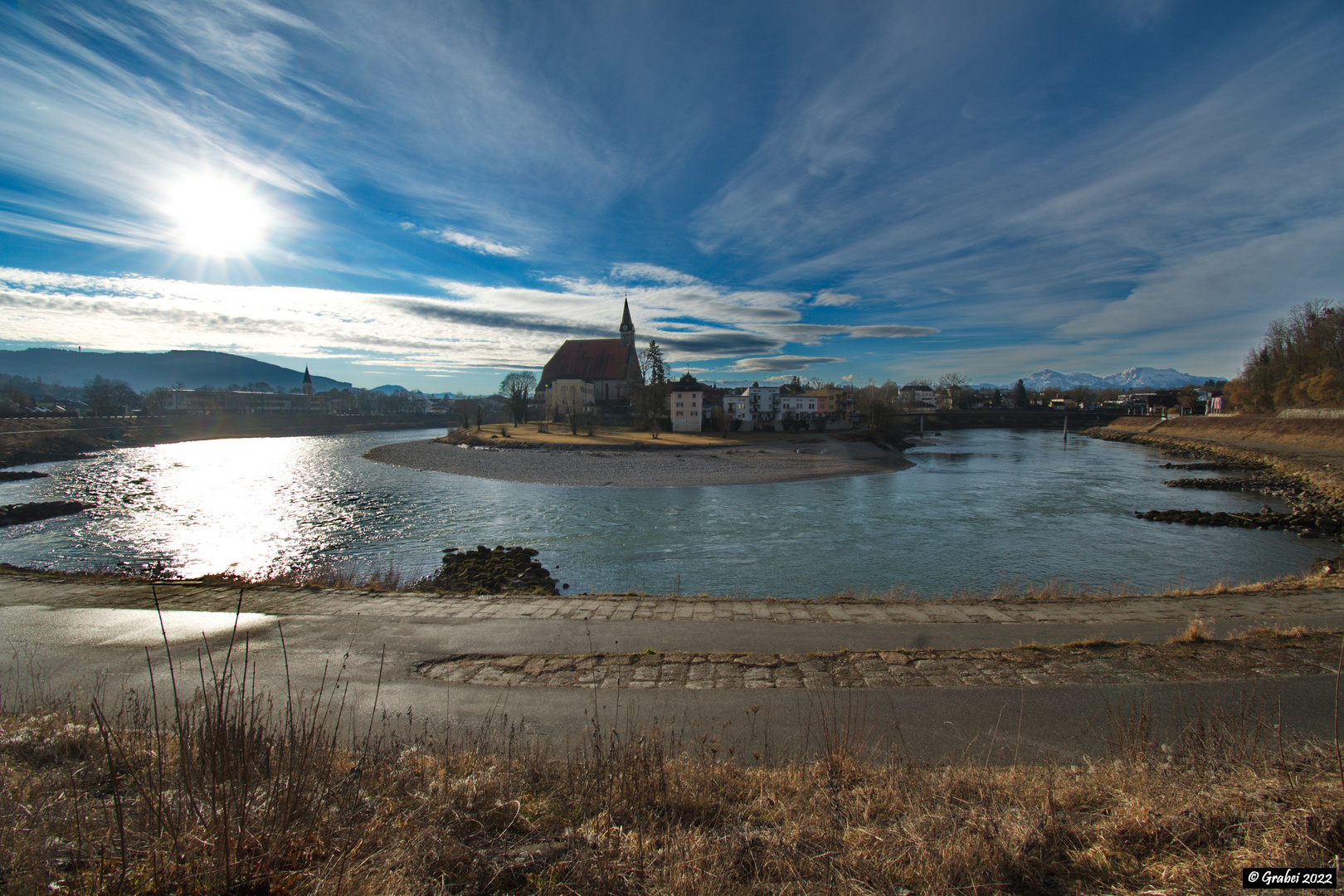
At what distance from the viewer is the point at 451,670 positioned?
5.70 metres

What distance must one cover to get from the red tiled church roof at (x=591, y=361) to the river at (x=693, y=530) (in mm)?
47092

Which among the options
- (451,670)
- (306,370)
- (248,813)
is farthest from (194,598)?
(306,370)

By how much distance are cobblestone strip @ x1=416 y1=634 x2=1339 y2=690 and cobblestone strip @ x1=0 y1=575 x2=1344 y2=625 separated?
1.35 metres

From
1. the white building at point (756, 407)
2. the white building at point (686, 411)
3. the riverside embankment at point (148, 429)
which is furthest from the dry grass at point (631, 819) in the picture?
the white building at point (686, 411)

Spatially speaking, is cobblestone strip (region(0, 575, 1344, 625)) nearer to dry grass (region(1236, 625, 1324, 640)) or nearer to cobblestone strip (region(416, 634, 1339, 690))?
dry grass (region(1236, 625, 1324, 640))

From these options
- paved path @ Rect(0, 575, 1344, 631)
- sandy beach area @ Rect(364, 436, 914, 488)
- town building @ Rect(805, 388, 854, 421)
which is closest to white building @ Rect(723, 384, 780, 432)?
town building @ Rect(805, 388, 854, 421)

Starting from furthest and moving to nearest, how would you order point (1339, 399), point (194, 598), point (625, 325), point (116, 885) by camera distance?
1. point (625, 325)
2. point (1339, 399)
3. point (194, 598)
4. point (116, 885)

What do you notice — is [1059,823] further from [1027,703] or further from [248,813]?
[248,813]

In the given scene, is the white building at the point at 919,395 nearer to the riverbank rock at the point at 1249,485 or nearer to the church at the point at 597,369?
the church at the point at 597,369

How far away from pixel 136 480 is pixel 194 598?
3498 centimetres

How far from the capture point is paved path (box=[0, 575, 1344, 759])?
14.9 feet

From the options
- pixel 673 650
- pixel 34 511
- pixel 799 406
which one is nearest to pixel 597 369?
pixel 799 406

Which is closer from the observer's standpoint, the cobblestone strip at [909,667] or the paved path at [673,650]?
the paved path at [673,650]

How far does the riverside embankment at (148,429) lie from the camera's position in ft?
142
